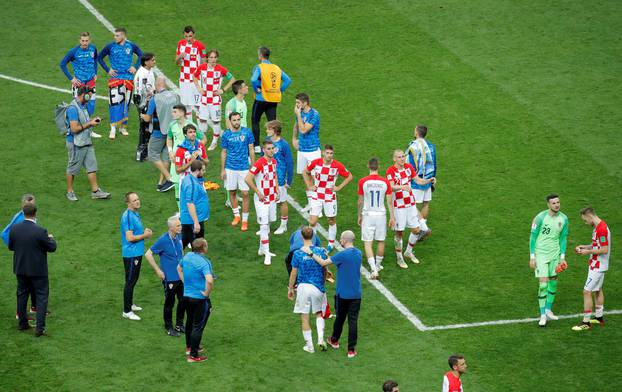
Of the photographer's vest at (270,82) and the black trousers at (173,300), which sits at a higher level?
the photographer's vest at (270,82)

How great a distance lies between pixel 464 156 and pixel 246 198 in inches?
222

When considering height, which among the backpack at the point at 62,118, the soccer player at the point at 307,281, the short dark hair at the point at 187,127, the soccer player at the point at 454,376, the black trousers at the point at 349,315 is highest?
the backpack at the point at 62,118

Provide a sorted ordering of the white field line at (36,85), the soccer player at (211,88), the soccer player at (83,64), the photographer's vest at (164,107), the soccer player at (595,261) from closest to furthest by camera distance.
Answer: the soccer player at (595,261)
the photographer's vest at (164,107)
the soccer player at (211,88)
the soccer player at (83,64)
the white field line at (36,85)

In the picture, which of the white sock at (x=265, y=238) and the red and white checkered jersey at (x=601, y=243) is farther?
the white sock at (x=265, y=238)

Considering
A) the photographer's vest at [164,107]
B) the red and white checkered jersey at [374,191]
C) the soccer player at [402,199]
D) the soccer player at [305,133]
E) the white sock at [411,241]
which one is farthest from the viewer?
the photographer's vest at [164,107]

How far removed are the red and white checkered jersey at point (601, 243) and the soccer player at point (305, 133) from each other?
18.7 ft

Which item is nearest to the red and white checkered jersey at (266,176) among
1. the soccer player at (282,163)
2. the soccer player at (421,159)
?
the soccer player at (282,163)

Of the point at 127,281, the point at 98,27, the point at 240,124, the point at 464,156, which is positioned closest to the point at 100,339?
the point at 127,281

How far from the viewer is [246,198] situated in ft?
71.6

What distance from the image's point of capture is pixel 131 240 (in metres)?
18.2

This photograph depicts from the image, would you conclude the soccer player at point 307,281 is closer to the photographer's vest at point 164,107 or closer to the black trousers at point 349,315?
the black trousers at point 349,315

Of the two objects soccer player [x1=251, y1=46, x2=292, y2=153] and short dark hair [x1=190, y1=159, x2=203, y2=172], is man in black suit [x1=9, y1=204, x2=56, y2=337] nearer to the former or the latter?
short dark hair [x1=190, y1=159, x2=203, y2=172]

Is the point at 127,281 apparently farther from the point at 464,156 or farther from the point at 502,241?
the point at 464,156

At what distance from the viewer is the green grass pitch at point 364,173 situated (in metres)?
17.8
